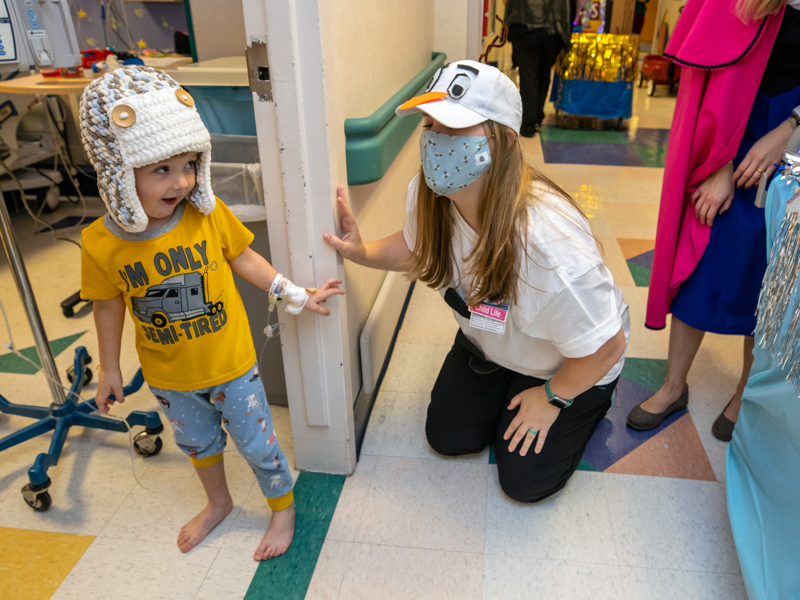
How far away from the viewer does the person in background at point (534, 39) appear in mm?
4203

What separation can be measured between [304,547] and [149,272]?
709mm

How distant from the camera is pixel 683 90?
1.47 meters

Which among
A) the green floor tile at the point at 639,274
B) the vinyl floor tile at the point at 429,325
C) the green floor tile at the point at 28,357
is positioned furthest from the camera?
the green floor tile at the point at 639,274

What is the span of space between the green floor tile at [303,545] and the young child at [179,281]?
32 mm

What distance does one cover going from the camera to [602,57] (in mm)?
4547

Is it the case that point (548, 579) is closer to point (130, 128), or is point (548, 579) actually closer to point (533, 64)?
point (130, 128)

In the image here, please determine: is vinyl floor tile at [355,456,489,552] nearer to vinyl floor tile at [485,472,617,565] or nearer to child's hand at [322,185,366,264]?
vinyl floor tile at [485,472,617,565]

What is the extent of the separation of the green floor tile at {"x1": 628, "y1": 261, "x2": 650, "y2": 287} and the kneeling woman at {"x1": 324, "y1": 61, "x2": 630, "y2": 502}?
1052mm

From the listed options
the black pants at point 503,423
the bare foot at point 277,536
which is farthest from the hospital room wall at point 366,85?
the bare foot at point 277,536

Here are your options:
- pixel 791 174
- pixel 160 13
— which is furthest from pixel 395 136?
pixel 160 13

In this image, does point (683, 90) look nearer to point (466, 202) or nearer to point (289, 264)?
point (466, 202)

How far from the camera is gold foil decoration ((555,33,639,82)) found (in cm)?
451

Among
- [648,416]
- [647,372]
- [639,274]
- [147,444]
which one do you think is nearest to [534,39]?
[639,274]

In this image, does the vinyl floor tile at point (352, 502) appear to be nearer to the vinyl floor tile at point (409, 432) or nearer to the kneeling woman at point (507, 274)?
the vinyl floor tile at point (409, 432)
